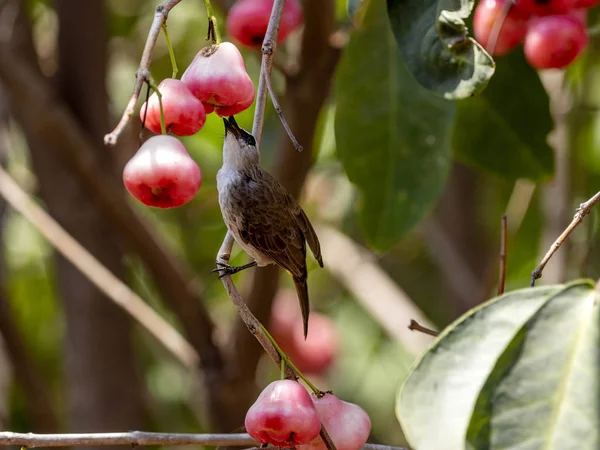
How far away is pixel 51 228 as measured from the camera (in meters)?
2.13

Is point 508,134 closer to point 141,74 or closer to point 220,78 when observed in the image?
point 220,78

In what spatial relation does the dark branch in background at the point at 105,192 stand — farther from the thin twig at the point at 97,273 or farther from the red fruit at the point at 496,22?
the red fruit at the point at 496,22

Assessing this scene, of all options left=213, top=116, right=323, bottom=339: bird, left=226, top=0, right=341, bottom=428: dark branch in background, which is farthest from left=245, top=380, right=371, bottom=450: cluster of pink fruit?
left=226, top=0, right=341, bottom=428: dark branch in background

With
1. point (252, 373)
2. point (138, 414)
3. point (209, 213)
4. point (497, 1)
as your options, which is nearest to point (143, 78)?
point (497, 1)

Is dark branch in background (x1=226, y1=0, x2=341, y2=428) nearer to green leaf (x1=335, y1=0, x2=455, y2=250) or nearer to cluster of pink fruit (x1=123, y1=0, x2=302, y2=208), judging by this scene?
green leaf (x1=335, y1=0, x2=455, y2=250)

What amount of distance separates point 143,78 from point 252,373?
50.7 inches

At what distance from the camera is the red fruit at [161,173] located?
3.22 feet

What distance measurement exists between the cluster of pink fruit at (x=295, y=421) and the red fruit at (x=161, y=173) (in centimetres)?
24

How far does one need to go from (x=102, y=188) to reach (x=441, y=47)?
1.08 meters

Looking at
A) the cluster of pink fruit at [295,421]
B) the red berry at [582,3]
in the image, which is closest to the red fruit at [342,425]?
the cluster of pink fruit at [295,421]

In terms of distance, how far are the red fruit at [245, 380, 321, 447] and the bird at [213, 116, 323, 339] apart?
64 centimetres

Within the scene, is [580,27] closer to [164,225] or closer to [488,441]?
[488,441]

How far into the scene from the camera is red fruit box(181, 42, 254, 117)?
1.07m

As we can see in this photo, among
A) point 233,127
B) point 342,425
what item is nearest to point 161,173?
point 342,425
